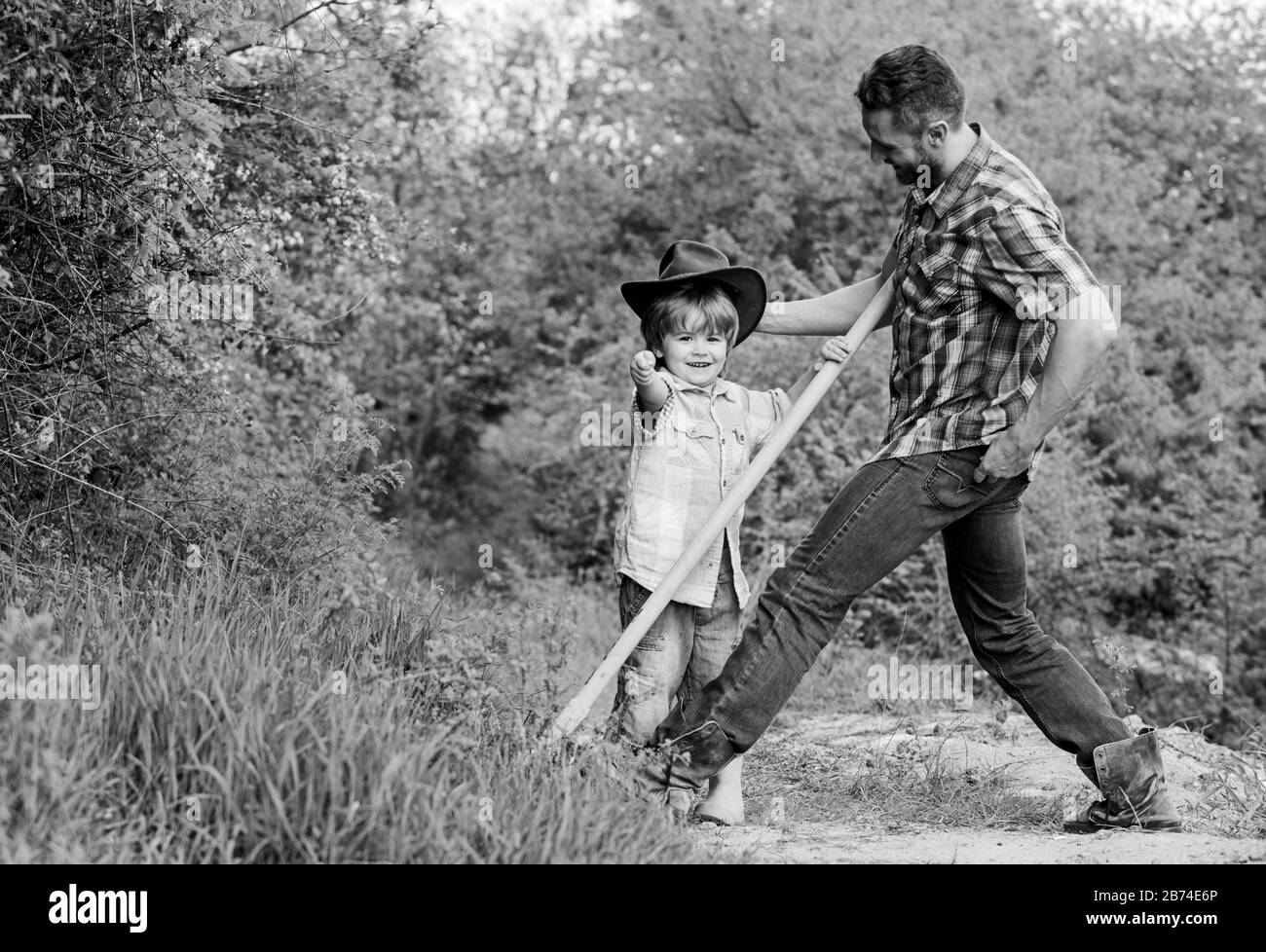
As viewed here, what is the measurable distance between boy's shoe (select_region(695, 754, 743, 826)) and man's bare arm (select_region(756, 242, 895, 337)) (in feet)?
4.53

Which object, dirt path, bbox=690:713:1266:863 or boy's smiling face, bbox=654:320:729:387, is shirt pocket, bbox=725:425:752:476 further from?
dirt path, bbox=690:713:1266:863

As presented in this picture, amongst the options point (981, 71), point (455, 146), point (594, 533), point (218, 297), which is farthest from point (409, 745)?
point (455, 146)

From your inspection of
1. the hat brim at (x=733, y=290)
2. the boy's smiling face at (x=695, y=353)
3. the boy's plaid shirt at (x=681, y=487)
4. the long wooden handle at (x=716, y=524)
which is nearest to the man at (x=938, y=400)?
the long wooden handle at (x=716, y=524)

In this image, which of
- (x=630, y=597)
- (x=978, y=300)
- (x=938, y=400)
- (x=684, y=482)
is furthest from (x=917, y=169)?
(x=630, y=597)

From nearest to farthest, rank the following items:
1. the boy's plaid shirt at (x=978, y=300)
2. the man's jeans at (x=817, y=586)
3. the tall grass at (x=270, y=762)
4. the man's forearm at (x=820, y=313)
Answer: the tall grass at (x=270, y=762) < the boy's plaid shirt at (x=978, y=300) < the man's jeans at (x=817, y=586) < the man's forearm at (x=820, y=313)

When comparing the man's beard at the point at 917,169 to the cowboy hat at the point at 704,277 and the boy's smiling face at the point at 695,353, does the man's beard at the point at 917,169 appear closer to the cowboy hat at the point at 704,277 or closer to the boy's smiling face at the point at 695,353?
the cowboy hat at the point at 704,277

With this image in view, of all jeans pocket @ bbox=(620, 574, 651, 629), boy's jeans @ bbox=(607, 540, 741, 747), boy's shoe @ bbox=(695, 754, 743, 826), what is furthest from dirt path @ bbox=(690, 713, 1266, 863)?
jeans pocket @ bbox=(620, 574, 651, 629)

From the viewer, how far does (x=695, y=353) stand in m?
4.41

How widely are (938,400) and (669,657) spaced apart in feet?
3.70

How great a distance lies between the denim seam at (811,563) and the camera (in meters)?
3.97

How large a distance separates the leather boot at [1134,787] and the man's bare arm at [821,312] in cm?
149

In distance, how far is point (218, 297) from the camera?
16.8ft

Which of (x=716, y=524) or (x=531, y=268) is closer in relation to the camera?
(x=716, y=524)

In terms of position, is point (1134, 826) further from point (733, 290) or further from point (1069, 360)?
point (733, 290)
